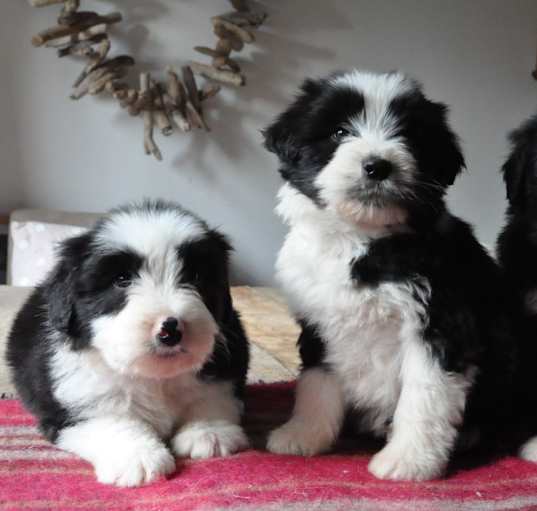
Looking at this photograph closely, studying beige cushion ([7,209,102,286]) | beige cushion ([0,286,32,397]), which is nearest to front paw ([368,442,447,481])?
beige cushion ([0,286,32,397])

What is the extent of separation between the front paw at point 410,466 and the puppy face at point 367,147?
1.97 ft

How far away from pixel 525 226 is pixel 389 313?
62 centimetres

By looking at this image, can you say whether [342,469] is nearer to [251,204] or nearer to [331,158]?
[331,158]

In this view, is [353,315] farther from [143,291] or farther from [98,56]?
[98,56]

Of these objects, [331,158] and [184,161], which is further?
[184,161]

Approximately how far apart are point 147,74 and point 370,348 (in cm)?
342

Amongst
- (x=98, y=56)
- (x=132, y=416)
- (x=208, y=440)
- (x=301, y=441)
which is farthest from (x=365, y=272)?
(x=98, y=56)

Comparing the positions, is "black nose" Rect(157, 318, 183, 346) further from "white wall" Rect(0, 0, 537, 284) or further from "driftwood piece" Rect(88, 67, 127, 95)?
"white wall" Rect(0, 0, 537, 284)

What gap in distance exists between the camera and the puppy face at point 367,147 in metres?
1.79

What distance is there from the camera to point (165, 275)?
1.80 meters

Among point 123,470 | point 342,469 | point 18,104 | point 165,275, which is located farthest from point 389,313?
point 18,104

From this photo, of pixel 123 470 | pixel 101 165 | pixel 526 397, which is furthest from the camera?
pixel 101 165

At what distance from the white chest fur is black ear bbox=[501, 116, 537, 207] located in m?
0.61

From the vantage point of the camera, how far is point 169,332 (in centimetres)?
168
